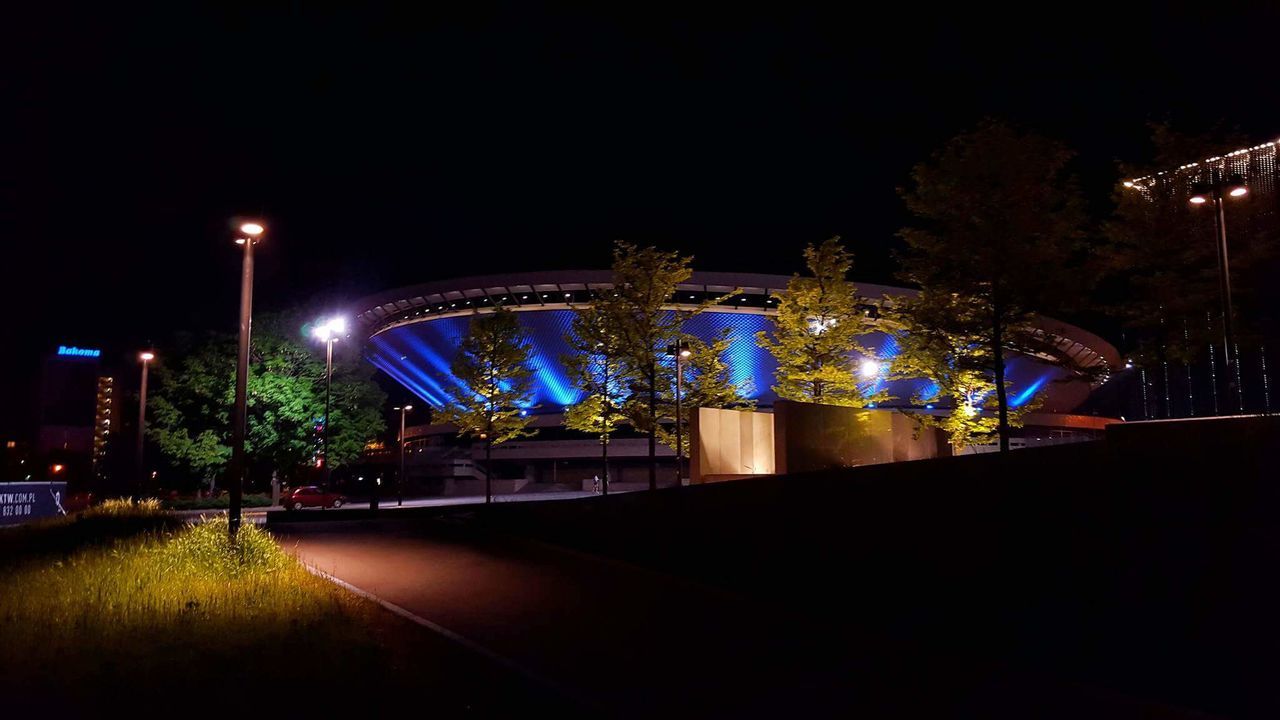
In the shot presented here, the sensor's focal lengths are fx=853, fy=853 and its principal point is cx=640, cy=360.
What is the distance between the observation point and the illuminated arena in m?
53.2

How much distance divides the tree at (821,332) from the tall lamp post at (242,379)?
16.5 metres

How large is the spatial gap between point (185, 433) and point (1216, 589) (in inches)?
1528

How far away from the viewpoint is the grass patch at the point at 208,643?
20.4 ft

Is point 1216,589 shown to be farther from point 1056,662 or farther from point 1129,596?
point 1056,662

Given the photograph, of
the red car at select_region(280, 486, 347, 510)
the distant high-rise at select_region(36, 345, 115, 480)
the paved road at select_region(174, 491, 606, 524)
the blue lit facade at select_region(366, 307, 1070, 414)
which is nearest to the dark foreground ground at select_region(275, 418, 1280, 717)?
the paved road at select_region(174, 491, 606, 524)

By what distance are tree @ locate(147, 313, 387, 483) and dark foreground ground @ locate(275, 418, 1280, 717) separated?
2901 centimetres

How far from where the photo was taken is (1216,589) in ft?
23.4

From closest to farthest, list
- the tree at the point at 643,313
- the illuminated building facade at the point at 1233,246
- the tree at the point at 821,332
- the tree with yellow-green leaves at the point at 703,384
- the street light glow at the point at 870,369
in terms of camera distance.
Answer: the illuminated building facade at the point at 1233,246 → the tree at the point at 821,332 → the street light glow at the point at 870,369 → the tree at the point at 643,313 → the tree with yellow-green leaves at the point at 703,384

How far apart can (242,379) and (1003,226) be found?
14.7 m

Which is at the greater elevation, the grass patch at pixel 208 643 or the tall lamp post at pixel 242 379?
the tall lamp post at pixel 242 379

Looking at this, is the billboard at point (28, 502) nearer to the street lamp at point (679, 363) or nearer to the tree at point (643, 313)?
the tree at point (643, 313)

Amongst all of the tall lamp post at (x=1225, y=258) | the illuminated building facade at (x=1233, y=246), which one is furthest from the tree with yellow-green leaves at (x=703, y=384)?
the tall lamp post at (x=1225, y=258)

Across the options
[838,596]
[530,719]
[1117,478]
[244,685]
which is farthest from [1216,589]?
[244,685]

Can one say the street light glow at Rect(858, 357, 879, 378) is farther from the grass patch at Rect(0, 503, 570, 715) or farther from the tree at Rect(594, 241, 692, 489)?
the grass patch at Rect(0, 503, 570, 715)
